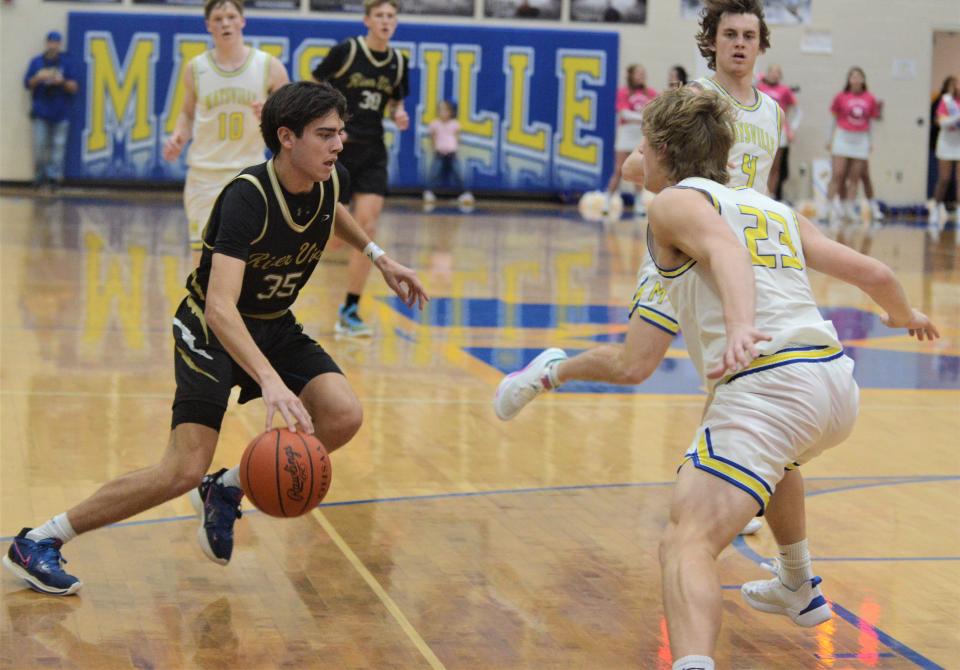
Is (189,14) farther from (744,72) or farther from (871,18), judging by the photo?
(744,72)

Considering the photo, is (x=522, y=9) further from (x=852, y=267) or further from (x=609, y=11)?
(x=852, y=267)

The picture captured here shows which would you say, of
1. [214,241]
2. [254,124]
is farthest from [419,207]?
[214,241]

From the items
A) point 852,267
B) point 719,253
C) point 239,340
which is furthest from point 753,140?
point 239,340

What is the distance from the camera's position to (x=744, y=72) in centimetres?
572

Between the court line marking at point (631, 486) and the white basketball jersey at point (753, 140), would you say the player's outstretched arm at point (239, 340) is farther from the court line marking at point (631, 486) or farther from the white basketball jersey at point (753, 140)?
the white basketball jersey at point (753, 140)

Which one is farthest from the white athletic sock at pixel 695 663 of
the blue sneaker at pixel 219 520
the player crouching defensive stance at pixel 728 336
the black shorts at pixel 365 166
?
the black shorts at pixel 365 166

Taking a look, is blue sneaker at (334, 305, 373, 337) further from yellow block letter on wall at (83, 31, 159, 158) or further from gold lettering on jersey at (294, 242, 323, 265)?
yellow block letter on wall at (83, 31, 159, 158)

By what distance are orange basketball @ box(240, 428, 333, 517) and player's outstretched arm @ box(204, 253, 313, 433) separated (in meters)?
0.10

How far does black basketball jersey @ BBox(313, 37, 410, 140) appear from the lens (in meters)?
10.2

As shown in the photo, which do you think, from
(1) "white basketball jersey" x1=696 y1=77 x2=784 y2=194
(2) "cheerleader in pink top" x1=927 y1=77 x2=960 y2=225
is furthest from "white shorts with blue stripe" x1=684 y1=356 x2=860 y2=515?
(2) "cheerleader in pink top" x1=927 y1=77 x2=960 y2=225

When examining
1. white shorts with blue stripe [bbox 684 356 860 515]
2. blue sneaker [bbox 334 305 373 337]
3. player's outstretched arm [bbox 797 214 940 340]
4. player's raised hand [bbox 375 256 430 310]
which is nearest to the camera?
white shorts with blue stripe [bbox 684 356 860 515]

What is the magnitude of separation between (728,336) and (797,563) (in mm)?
1048

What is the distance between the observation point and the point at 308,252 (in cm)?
484

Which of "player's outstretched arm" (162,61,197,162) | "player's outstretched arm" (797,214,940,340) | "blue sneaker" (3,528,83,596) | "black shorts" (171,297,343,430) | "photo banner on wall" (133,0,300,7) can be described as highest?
"photo banner on wall" (133,0,300,7)
